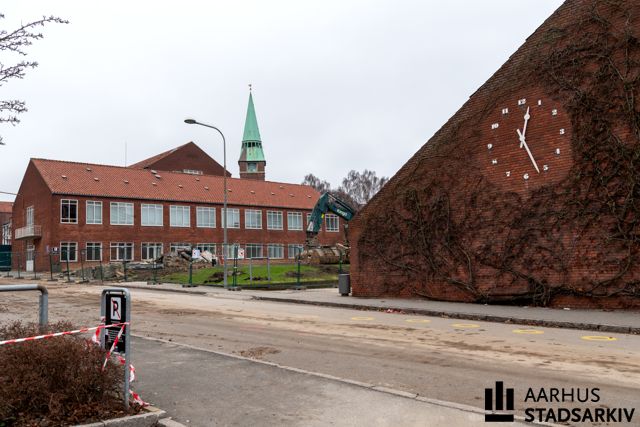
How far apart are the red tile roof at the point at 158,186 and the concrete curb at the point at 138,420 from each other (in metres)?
49.8

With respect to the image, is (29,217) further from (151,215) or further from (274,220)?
(274,220)

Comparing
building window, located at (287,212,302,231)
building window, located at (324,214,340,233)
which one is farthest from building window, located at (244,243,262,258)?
building window, located at (324,214,340,233)

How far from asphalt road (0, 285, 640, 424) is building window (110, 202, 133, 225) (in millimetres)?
37318

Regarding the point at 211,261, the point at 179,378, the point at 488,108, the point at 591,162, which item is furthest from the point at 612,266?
the point at 211,261

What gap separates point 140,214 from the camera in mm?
55469

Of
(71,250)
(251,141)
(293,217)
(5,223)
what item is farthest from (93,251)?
(5,223)

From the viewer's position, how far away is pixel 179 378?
770 centimetres

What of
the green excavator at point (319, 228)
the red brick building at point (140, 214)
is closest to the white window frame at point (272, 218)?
the red brick building at point (140, 214)

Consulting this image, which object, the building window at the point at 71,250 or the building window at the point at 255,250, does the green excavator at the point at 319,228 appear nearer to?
the building window at the point at 255,250

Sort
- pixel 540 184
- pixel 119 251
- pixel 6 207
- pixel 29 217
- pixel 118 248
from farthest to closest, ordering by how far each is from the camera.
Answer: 1. pixel 6 207
2. pixel 29 217
3. pixel 119 251
4. pixel 118 248
5. pixel 540 184

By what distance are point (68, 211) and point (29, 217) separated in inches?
366

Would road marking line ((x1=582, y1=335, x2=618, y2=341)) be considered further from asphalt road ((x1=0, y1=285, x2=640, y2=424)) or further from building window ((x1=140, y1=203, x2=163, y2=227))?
building window ((x1=140, y1=203, x2=163, y2=227))

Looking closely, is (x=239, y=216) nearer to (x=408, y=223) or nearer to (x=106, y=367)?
(x=408, y=223)

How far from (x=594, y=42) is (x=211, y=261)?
3727 cm
